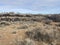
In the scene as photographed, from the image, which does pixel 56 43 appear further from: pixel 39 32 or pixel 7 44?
pixel 7 44

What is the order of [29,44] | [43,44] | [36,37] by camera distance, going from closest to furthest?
1. [29,44]
2. [43,44]
3. [36,37]

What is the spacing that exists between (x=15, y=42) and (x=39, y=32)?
4198 millimetres

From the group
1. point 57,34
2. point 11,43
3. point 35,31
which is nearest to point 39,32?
point 35,31

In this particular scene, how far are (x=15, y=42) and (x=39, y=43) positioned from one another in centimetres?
240

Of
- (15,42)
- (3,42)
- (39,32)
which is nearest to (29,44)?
(15,42)

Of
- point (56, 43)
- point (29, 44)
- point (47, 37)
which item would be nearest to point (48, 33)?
point (47, 37)

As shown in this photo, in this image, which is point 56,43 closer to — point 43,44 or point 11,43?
point 43,44

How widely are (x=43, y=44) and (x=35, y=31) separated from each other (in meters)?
3.35

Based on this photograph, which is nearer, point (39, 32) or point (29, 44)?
point (29, 44)

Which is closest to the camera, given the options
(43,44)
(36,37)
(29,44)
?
(29,44)

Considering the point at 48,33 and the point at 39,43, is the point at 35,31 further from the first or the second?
the point at 39,43

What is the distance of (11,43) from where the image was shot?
17609 mm

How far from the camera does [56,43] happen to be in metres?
18.7

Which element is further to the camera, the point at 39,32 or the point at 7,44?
the point at 39,32
